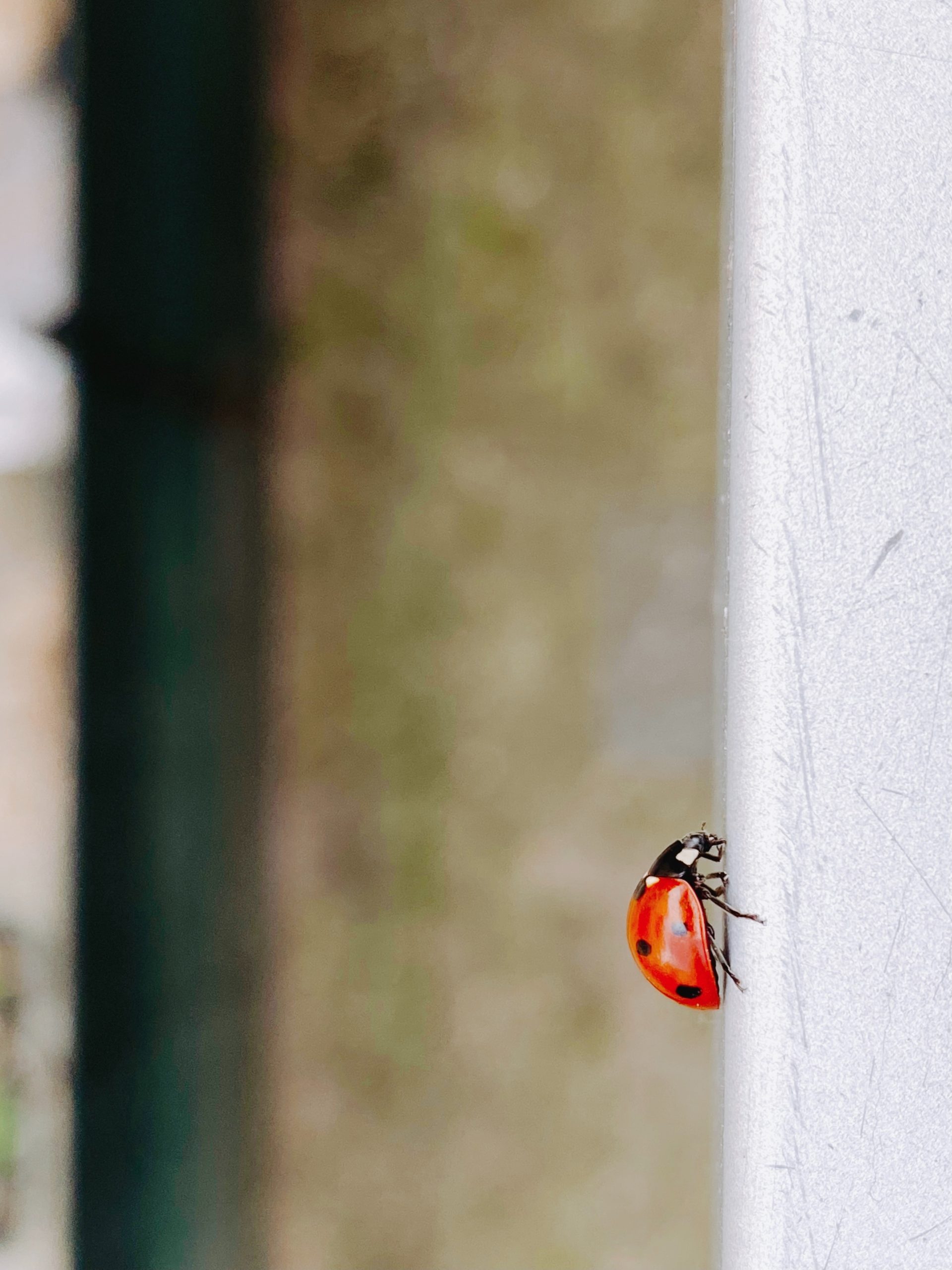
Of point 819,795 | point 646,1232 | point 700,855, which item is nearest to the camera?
point 819,795

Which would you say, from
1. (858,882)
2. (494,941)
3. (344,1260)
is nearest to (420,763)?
(494,941)

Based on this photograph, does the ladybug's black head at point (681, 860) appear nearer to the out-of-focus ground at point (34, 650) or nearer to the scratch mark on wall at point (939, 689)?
the scratch mark on wall at point (939, 689)

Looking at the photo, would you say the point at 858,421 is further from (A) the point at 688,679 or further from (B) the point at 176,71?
(B) the point at 176,71

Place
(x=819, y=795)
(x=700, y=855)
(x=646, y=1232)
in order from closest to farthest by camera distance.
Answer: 1. (x=819, y=795)
2. (x=700, y=855)
3. (x=646, y=1232)

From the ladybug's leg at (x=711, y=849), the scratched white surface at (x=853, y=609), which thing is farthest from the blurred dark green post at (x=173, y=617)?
the scratched white surface at (x=853, y=609)

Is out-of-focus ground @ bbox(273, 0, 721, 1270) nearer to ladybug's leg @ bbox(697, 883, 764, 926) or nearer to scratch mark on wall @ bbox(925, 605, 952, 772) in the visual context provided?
ladybug's leg @ bbox(697, 883, 764, 926)

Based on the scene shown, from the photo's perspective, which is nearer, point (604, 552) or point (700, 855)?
point (700, 855)

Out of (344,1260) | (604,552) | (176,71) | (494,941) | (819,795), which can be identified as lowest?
(344,1260)

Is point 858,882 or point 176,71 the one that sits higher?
point 176,71
